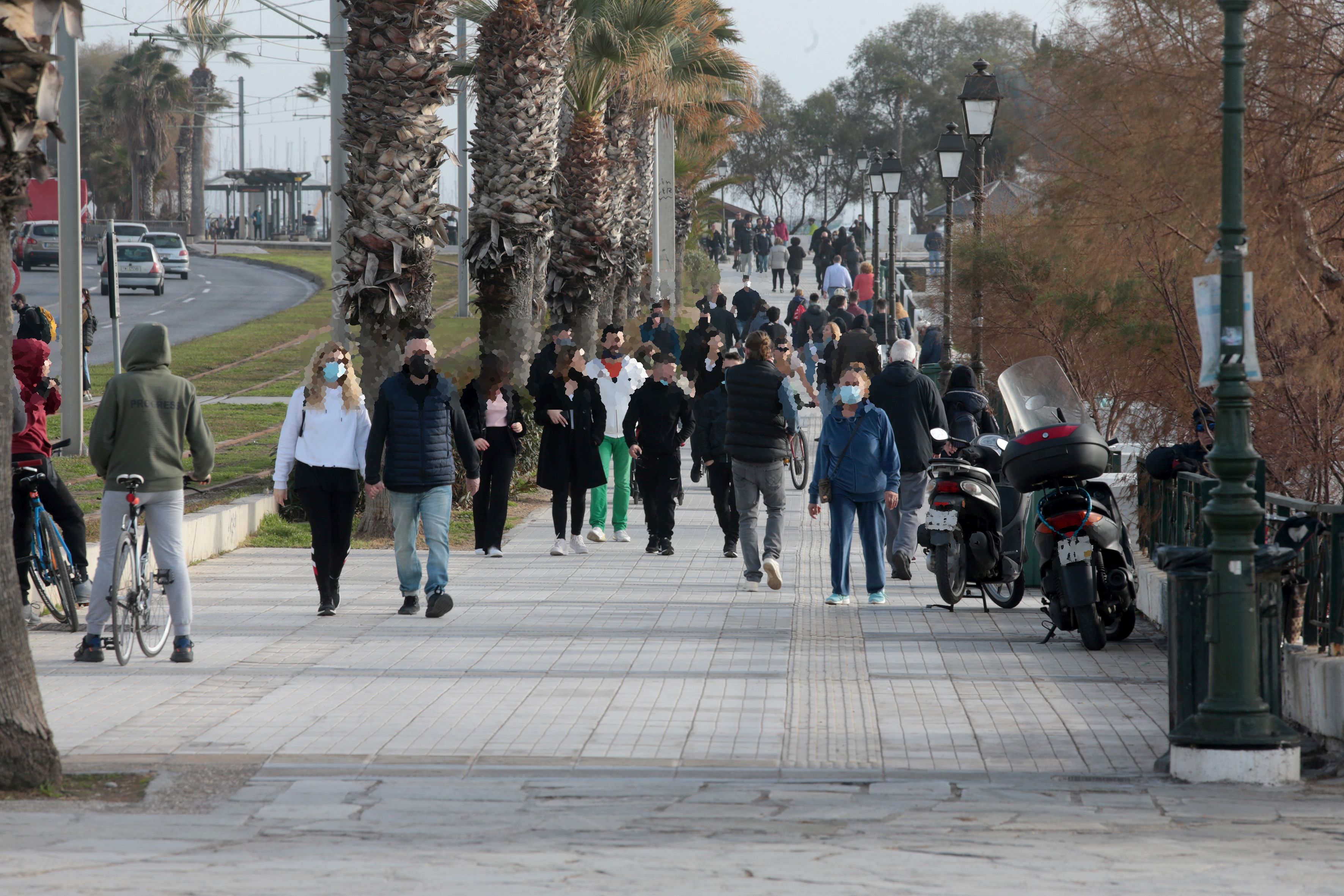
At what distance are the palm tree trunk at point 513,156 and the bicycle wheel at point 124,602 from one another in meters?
10.6

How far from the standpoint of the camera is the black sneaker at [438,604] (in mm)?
10484

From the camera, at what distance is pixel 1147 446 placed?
531 inches

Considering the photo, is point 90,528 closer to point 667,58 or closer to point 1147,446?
point 1147,446

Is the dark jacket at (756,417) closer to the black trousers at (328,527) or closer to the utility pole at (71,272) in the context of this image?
the black trousers at (328,527)

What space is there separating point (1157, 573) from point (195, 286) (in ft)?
162

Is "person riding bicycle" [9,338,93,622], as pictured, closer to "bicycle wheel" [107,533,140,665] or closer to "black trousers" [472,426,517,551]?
"bicycle wheel" [107,533,140,665]

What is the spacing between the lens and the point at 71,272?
1984 cm

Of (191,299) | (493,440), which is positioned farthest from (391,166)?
(191,299)

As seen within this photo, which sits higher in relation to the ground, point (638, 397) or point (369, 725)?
point (638, 397)

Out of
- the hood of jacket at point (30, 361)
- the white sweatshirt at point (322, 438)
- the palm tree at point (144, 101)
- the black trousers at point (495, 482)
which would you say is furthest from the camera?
the palm tree at point (144, 101)

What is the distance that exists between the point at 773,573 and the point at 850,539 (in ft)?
2.40

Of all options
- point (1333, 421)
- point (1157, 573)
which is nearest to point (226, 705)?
point (1157, 573)

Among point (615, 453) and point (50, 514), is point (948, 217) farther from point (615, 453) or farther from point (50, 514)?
point (50, 514)

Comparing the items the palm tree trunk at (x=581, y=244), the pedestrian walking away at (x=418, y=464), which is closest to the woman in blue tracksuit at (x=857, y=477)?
the pedestrian walking away at (x=418, y=464)
